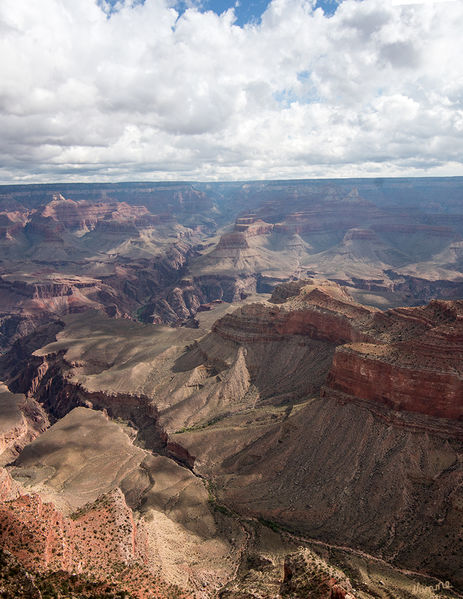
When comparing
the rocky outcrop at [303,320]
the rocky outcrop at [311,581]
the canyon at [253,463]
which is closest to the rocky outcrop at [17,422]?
the canyon at [253,463]

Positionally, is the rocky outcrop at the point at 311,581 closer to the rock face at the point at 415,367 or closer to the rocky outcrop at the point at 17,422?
the rock face at the point at 415,367

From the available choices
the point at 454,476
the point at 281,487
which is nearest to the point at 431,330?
the point at 454,476

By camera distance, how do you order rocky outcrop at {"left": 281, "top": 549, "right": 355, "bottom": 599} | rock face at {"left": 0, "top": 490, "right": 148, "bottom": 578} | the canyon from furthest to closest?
the canyon → rock face at {"left": 0, "top": 490, "right": 148, "bottom": 578} → rocky outcrop at {"left": 281, "top": 549, "right": 355, "bottom": 599}

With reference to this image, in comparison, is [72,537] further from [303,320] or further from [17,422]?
[303,320]

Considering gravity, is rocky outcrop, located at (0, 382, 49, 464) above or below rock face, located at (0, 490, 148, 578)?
below

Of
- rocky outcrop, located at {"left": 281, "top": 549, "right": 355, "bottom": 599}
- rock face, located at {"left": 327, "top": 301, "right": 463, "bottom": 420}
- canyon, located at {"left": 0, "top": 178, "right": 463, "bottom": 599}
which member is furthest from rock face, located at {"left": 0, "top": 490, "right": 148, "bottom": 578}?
rock face, located at {"left": 327, "top": 301, "right": 463, "bottom": 420}

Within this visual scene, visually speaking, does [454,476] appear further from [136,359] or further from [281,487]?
[136,359]

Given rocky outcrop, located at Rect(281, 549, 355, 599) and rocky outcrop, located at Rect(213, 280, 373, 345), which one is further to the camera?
rocky outcrop, located at Rect(213, 280, 373, 345)

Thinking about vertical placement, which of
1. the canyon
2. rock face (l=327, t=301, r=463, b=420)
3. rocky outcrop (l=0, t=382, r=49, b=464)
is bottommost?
rocky outcrop (l=0, t=382, r=49, b=464)

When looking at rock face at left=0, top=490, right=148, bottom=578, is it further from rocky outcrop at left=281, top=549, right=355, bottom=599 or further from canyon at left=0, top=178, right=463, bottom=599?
rocky outcrop at left=281, top=549, right=355, bottom=599

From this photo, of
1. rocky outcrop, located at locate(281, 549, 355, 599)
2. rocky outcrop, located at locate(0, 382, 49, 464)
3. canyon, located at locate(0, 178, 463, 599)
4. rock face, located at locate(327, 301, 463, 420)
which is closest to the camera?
rocky outcrop, located at locate(281, 549, 355, 599)

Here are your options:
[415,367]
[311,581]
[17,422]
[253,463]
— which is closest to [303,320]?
[415,367]

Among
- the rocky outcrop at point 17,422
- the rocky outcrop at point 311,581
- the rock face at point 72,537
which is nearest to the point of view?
the rocky outcrop at point 311,581
